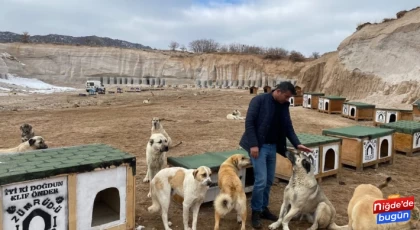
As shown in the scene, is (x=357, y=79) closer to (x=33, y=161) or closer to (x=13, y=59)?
(x=33, y=161)

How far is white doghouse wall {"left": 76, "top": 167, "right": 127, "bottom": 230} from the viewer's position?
4.09 metres

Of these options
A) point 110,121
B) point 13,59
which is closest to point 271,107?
point 110,121

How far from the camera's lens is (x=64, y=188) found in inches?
154

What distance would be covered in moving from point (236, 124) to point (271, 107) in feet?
38.3

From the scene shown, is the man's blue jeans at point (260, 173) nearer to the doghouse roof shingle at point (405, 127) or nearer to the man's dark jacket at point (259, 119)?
the man's dark jacket at point (259, 119)

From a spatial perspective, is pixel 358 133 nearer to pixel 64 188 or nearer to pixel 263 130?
pixel 263 130

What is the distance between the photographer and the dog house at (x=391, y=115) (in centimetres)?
1580

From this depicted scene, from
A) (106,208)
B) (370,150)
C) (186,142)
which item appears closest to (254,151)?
(106,208)

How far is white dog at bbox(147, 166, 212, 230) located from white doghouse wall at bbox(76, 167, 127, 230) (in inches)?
24.1

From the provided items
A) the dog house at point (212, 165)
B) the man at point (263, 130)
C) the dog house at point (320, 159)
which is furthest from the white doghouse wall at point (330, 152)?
the man at point (263, 130)

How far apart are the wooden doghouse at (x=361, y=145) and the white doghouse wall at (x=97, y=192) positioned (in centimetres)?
585

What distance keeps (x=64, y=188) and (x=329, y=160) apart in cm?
591

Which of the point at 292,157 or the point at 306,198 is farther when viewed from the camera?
the point at 292,157

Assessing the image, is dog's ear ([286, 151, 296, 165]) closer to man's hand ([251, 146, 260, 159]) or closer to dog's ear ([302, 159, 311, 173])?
dog's ear ([302, 159, 311, 173])
